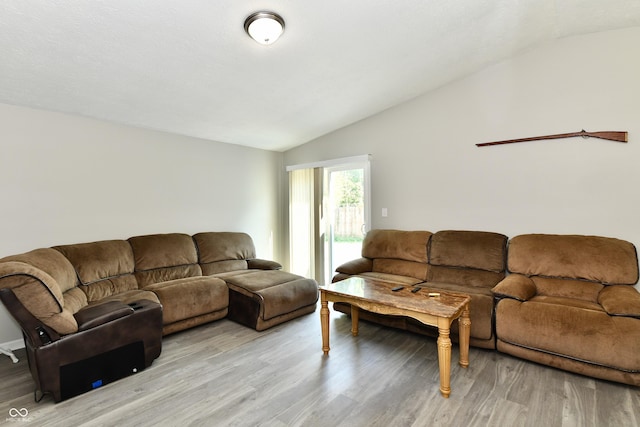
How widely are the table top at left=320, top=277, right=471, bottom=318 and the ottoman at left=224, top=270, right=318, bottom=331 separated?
77 centimetres

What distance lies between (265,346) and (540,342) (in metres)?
2.29

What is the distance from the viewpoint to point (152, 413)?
76.3 inches

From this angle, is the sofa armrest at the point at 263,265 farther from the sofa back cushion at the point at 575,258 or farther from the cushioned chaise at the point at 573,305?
the sofa back cushion at the point at 575,258

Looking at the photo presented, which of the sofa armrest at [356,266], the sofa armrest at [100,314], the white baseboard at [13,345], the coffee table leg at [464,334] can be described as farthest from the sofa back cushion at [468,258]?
the white baseboard at [13,345]

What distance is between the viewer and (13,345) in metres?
2.89

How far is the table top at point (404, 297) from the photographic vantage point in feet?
7.18

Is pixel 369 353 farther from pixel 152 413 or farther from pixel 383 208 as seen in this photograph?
pixel 383 208

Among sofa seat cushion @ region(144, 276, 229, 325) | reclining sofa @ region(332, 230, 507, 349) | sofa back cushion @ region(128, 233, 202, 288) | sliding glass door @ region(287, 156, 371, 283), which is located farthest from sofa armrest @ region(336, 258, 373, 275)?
sofa back cushion @ region(128, 233, 202, 288)

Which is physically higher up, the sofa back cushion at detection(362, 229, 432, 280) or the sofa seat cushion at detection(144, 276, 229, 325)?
the sofa back cushion at detection(362, 229, 432, 280)

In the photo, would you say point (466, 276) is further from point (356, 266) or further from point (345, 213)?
point (345, 213)

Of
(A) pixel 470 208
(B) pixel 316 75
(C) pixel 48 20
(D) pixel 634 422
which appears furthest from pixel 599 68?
(C) pixel 48 20

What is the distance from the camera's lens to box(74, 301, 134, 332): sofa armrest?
2.20 meters

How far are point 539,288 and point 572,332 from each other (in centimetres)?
69

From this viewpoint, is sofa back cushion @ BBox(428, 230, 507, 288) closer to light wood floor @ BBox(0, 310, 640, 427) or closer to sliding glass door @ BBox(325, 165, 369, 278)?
light wood floor @ BBox(0, 310, 640, 427)
